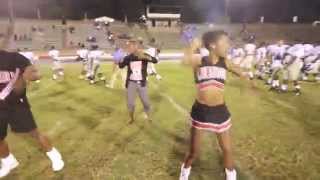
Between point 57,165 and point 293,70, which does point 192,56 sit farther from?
point 293,70

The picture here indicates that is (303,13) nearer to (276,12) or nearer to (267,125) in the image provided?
(276,12)

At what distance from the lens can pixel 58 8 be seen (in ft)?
161

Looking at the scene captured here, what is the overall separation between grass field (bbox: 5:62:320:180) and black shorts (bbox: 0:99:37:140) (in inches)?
42.2

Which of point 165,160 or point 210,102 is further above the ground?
point 210,102

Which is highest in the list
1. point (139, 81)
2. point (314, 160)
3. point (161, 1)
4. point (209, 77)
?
point (161, 1)

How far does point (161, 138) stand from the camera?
984 cm

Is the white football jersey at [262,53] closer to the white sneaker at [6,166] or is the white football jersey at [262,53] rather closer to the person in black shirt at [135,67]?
the person in black shirt at [135,67]

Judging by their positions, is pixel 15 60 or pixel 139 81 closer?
pixel 15 60

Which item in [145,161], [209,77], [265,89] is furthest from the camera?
[265,89]

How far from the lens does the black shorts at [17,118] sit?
6.70 meters

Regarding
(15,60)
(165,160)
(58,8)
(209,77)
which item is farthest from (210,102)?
(58,8)

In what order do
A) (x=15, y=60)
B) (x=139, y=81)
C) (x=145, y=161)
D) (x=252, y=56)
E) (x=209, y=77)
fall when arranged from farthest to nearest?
(x=252, y=56), (x=139, y=81), (x=145, y=161), (x=15, y=60), (x=209, y=77)

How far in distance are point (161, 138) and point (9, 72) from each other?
4420 mm

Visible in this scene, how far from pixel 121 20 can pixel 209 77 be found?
47938mm
